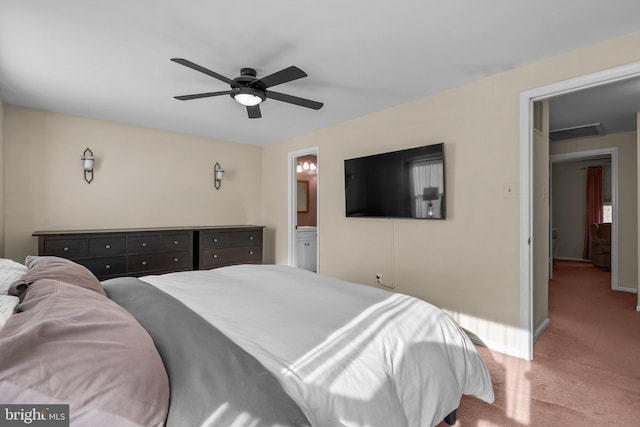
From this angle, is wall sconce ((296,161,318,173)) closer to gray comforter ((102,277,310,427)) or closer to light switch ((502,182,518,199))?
light switch ((502,182,518,199))

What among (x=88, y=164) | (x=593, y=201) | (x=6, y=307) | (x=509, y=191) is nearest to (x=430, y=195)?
(x=509, y=191)

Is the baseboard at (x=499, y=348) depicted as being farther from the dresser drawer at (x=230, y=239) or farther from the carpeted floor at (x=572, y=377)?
the dresser drawer at (x=230, y=239)

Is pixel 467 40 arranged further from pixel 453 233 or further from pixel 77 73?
pixel 77 73

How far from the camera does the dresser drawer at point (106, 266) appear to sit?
11.0 feet

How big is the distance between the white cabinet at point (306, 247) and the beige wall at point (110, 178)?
0.98 metres

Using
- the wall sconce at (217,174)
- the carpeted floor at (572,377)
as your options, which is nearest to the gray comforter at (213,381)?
the carpeted floor at (572,377)

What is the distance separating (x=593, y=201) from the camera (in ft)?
21.6

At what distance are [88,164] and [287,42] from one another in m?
3.01

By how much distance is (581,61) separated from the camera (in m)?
2.21

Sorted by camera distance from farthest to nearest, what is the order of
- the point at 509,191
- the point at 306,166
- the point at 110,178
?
the point at 306,166
the point at 110,178
the point at 509,191

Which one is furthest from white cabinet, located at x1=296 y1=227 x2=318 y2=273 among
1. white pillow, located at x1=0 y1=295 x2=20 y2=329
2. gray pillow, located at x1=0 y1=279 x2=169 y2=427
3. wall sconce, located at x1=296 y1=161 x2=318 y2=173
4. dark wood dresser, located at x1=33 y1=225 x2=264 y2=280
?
gray pillow, located at x1=0 y1=279 x2=169 y2=427

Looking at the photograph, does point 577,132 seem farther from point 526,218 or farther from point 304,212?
point 304,212

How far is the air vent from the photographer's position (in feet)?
13.3

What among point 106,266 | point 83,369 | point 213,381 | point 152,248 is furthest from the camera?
point 152,248
